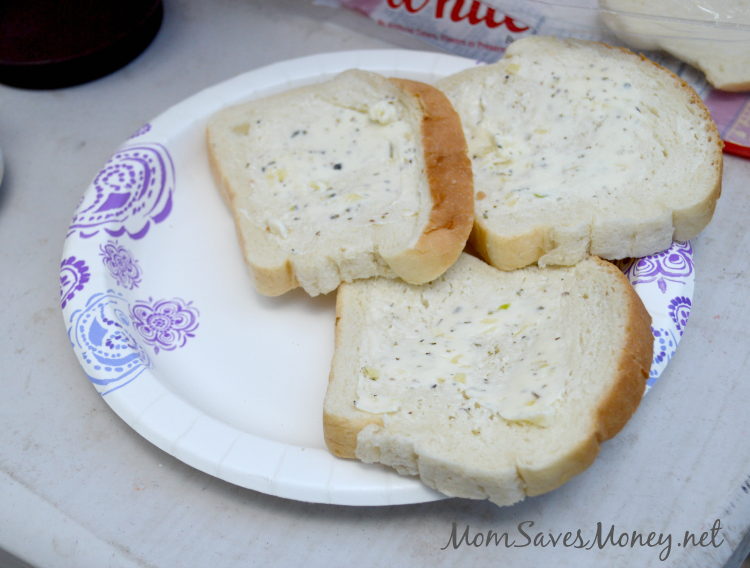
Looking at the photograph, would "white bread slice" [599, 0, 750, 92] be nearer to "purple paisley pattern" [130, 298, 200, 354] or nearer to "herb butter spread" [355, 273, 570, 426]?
"herb butter spread" [355, 273, 570, 426]

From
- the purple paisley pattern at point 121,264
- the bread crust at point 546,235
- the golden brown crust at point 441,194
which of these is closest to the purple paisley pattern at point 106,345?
the purple paisley pattern at point 121,264

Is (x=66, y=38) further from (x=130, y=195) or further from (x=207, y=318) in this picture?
(x=207, y=318)

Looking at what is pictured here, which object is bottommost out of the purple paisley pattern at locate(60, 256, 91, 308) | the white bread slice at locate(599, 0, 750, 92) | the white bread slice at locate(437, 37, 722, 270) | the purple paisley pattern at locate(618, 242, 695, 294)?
the purple paisley pattern at locate(60, 256, 91, 308)

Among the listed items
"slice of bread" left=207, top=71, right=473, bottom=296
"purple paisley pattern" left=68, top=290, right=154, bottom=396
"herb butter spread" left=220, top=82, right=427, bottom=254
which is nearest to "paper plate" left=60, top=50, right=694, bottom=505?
"purple paisley pattern" left=68, top=290, right=154, bottom=396

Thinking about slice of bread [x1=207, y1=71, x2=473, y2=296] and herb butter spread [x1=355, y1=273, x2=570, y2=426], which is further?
slice of bread [x1=207, y1=71, x2=473, y2=296]

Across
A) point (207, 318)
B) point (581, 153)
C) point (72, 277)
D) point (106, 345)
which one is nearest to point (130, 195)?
point (72, 277)

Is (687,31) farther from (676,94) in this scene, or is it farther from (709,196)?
Answer: (709,196)

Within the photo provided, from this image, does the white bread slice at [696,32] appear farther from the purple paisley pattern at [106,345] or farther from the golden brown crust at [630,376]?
the purple paisley pattern at [106,345]
